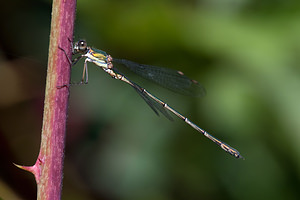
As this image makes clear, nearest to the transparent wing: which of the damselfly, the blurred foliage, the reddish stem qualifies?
the damselfly

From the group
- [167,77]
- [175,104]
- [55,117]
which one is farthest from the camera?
[175,104]

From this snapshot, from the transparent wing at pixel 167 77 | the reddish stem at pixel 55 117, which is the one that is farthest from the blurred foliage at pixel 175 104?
the reddish stem at pixel 55 117

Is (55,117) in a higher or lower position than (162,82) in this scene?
higher

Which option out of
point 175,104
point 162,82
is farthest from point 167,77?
point 175,104

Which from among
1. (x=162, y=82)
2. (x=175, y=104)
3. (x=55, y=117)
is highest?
(x=55, y=117)

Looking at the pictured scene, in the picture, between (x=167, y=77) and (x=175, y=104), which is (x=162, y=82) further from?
(x=175, y=104)

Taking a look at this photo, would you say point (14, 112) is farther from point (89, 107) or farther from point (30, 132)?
point (89, 107)

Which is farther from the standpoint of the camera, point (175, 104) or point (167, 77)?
point (175, 104)

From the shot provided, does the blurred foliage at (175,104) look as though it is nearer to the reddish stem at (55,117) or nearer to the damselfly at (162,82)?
the damselfly at (162,82)
